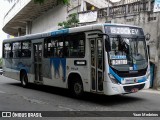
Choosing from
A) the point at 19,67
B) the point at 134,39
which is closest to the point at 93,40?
the point at 134,39

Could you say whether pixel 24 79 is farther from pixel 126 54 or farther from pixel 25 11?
pixel 25 11

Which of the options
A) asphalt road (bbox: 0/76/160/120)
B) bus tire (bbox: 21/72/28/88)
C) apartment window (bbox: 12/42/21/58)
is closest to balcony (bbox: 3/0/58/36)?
apartment window (bbox: 12/42/21/58)

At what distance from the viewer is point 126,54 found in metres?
9.91

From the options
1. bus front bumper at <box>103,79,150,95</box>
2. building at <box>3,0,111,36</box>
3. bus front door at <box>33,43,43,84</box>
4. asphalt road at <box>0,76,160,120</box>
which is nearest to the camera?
asphalt road at <box>0,76,160,120</box>

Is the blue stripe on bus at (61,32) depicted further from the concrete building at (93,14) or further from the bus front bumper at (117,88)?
the bus front bumper at (117,88)

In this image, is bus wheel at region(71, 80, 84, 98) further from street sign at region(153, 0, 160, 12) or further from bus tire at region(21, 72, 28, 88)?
street sign at region(153, 0, 160, 12)

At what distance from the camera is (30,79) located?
14547 mm

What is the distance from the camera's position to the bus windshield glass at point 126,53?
31.5 feet

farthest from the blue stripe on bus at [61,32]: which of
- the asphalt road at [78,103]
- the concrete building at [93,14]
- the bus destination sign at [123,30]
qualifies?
the asphalt road at [78,103]

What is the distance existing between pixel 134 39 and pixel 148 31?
731 cm

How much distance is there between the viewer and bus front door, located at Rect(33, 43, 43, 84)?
1359 centimetres

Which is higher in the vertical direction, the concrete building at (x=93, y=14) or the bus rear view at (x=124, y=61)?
the concrete building at (x=93, y=14)

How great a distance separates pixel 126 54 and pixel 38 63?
5.33 metres

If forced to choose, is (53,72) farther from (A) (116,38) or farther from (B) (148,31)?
(B) (148,31)
